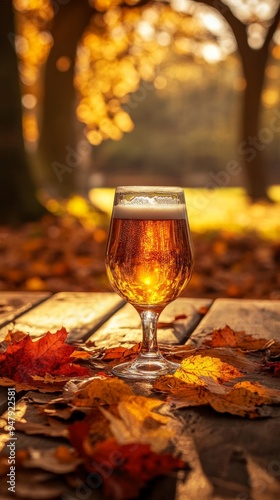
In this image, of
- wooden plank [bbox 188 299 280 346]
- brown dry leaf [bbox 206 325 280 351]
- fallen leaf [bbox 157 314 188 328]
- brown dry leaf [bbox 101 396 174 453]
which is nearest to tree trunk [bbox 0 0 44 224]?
wooden plank [bbox 188 299 280 346]

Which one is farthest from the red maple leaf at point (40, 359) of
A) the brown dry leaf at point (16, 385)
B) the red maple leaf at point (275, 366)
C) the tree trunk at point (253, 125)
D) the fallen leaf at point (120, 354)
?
the tree trunk at point (253, 125)

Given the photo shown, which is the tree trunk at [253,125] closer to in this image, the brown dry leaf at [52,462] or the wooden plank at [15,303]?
the wooden plank at [15,303]

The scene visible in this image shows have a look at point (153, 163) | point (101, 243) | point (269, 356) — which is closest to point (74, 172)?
point (101, 243)

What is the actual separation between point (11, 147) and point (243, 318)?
6.45 metres

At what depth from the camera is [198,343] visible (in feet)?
6.55

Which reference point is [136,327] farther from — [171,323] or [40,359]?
[40,359]

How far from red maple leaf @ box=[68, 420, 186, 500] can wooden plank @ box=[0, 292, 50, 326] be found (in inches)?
44.9

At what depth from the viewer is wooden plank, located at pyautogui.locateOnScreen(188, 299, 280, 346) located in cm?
213

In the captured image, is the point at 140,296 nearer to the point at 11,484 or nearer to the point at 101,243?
the point at 11,484

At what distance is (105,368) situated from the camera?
1.73 meters

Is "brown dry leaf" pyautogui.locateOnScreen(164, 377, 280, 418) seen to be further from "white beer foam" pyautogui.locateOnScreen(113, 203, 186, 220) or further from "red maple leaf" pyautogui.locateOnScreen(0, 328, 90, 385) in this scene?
A: "white beer foam" pyautogui.locateOnScreen(113, 203, 186, 220)

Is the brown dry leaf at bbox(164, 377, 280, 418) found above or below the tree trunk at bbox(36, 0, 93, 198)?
above

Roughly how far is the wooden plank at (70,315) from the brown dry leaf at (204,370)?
52 cm

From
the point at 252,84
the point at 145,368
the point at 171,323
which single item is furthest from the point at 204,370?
the point at 252,84
